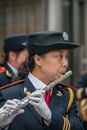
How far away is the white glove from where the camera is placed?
364 centimetres

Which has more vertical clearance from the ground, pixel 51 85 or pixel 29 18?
pixel 51 85

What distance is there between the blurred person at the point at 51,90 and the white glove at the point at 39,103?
2cm

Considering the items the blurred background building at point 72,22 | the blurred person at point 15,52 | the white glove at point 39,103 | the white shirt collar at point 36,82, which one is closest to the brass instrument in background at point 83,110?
the blurred person at point 15,52

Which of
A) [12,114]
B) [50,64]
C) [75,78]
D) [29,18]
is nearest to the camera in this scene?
[12,114]

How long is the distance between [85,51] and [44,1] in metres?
1.09

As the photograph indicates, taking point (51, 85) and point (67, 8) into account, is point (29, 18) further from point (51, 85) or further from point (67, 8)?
point (51, 85)

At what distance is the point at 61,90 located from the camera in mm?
4043

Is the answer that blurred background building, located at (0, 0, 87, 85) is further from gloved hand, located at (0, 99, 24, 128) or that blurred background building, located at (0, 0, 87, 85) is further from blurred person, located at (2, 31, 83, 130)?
gloved hand, located at (0, 99, 24, 128)

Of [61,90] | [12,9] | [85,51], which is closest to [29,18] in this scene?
[12,9]

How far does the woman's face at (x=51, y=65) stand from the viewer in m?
3.91

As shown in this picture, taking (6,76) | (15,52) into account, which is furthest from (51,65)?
(15,52)

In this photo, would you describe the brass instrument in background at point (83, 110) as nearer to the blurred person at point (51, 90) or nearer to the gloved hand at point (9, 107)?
the blurred person at point (51, 90)

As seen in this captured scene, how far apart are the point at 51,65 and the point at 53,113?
328 millimetres

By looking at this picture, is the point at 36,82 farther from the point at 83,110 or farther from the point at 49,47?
the point at 83,110
